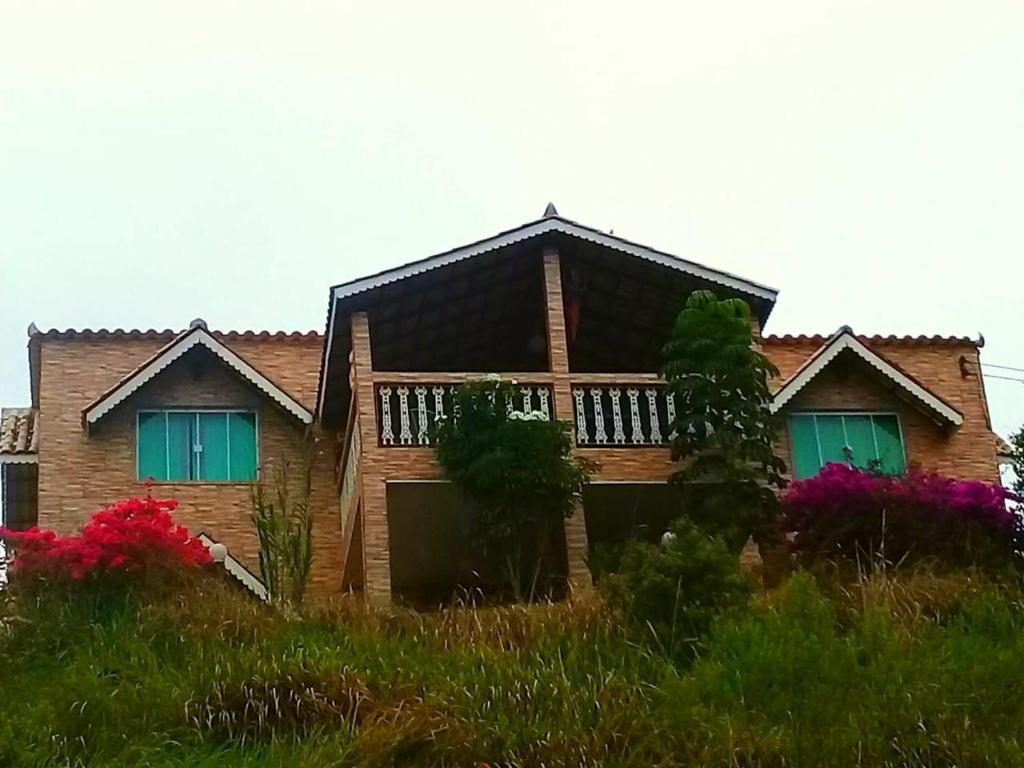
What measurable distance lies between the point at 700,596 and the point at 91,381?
37.8 feet

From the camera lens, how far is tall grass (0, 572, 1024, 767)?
15461mm

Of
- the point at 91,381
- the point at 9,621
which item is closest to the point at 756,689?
the point at 9,621

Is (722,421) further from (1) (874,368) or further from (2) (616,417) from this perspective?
(1) (874,368)

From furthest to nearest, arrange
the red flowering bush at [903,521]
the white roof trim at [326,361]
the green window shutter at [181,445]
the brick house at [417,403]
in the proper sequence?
1. the green window shutter at [181,445]
2. the white roof trim at [326,361]
3. the brick house at [417,403]
4. the red flowering bush at [903,521]

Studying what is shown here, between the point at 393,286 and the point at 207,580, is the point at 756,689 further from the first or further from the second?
the point at 393,286

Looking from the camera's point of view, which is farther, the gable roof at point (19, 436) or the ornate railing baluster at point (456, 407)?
the gable roof at point (19, 436)

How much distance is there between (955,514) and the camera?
20797 millimetres

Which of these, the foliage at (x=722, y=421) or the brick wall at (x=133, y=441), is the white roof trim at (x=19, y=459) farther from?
the foliage at (x=722, y=421)

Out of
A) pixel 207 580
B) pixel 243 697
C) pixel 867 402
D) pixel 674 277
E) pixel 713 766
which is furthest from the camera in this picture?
pixel 867 402

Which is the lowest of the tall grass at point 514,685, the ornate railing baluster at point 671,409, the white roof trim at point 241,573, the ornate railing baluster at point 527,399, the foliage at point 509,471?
the tall grass at point 514,685

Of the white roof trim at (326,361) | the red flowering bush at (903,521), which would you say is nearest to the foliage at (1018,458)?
the red flowering bush at (903,521)

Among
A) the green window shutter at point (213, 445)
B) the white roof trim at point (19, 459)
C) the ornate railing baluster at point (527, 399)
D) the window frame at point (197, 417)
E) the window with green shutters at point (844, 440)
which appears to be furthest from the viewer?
the window with green shutters at point (844, 440)

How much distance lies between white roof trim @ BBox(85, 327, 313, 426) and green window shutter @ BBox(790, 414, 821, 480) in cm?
682

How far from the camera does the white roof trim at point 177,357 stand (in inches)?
974
